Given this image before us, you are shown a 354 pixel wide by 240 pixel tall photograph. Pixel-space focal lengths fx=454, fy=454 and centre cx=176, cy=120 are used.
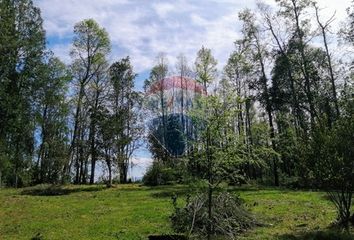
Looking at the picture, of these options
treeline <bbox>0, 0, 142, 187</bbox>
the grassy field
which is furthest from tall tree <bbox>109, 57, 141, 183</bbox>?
the grassy field

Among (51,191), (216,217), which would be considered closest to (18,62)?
(51,191)

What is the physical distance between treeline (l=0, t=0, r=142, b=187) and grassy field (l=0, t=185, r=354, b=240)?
1122 centimetres

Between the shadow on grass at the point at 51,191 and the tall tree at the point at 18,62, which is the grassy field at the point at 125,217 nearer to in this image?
the shadow on grass at the point at 51,191

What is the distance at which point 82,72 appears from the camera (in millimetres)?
44438

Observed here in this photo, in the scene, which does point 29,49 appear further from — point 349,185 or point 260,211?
point 349,185

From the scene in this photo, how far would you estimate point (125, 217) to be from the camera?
19.2 meters

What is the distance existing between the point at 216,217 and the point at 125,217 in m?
4.99

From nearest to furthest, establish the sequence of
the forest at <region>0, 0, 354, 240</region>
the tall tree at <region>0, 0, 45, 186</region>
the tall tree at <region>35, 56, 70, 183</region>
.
Answer: the forest at <region>0, 0, 354, 240</region>
the tall tree at <region>0, 0, 45, 186</region>
the tall tree at <region>35, 56, 70, 183</region>

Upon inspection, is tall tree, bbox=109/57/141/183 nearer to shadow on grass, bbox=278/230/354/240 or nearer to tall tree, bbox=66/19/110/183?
tall tree, bbox=66/19/110/183

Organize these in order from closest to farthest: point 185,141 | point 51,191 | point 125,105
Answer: point 185,141, point 51,191, point 125,105

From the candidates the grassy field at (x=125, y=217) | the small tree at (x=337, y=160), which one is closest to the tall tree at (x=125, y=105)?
the grassy field at (x=125, y=217)

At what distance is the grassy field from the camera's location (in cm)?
1595

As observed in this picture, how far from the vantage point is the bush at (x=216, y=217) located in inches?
609

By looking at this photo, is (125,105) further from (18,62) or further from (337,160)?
(337,160)
